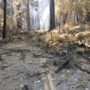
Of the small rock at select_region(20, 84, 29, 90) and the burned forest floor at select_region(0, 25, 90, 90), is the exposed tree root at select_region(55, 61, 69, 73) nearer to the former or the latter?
the burned forest floor at select_region(0, 25, 90, 90)

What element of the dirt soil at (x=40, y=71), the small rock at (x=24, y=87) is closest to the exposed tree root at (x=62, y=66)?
the dirt soil at (x=40, y=71)

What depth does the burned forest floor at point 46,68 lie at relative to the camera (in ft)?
28.0

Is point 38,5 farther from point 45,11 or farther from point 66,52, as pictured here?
point 66,52

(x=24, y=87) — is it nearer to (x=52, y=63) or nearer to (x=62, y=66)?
(x=62, y=66)

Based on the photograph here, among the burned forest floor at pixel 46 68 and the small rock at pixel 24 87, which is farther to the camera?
the burned forest floor at pixel 46 68

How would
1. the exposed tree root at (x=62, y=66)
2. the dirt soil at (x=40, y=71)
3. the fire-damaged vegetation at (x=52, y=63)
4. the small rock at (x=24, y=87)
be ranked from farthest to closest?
the exposed tree root at (x=62, y=66), the fire-damaged vegetation at (x=52, y=63), the dirt soil at (x=40, y=71), the small rock at (x=24, y=87)

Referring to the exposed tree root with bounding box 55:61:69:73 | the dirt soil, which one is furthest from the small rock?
the exposed tree root with bounding box 55:61:69:73

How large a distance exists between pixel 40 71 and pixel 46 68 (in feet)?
1.66

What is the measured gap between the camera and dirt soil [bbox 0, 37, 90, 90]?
8.45 metres

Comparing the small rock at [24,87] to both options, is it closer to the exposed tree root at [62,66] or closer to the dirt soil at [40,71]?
the dirt soil at [40,71]

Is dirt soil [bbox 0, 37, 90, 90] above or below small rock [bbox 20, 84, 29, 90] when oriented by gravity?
above

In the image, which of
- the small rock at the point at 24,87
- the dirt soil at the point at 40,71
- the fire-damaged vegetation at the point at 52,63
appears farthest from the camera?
the fire-damaged vegetation at the point at 52,63

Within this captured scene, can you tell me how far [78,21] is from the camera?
22.5 metres

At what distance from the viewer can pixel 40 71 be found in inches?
392
